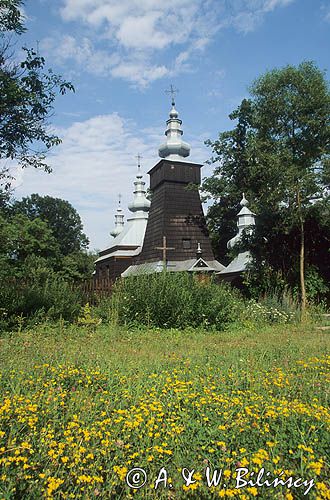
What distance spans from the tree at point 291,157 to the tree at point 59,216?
135 feet

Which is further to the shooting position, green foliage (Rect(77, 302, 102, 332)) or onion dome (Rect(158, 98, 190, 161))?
onion dome (Rect(158, 98, 190, 161))

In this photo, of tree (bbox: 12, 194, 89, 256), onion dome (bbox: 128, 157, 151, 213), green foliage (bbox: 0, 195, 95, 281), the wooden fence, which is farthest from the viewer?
tree (bbox: 12, 194, 89, 256)

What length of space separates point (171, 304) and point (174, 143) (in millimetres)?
22216

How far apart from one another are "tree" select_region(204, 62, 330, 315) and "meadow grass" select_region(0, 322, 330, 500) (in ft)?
33.6

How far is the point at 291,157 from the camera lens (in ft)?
50.9

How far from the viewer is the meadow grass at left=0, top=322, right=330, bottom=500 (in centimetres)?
261

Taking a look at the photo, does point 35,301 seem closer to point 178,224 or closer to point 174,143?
point 178,224

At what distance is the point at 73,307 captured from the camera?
11375 mm

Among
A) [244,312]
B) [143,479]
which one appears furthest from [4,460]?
[244,312]

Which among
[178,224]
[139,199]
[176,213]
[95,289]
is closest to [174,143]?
[176,213]

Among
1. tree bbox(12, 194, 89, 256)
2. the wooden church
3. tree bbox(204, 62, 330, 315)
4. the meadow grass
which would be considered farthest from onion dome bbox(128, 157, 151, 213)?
the meadow grass

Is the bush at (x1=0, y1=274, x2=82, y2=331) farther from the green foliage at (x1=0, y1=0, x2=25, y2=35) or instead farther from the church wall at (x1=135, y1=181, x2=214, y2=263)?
the church wall at (x1=135, y1=181, x2=214, y2=263)

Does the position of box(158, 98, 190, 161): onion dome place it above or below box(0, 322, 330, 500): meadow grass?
above

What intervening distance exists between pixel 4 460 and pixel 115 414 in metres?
→ 1.12
